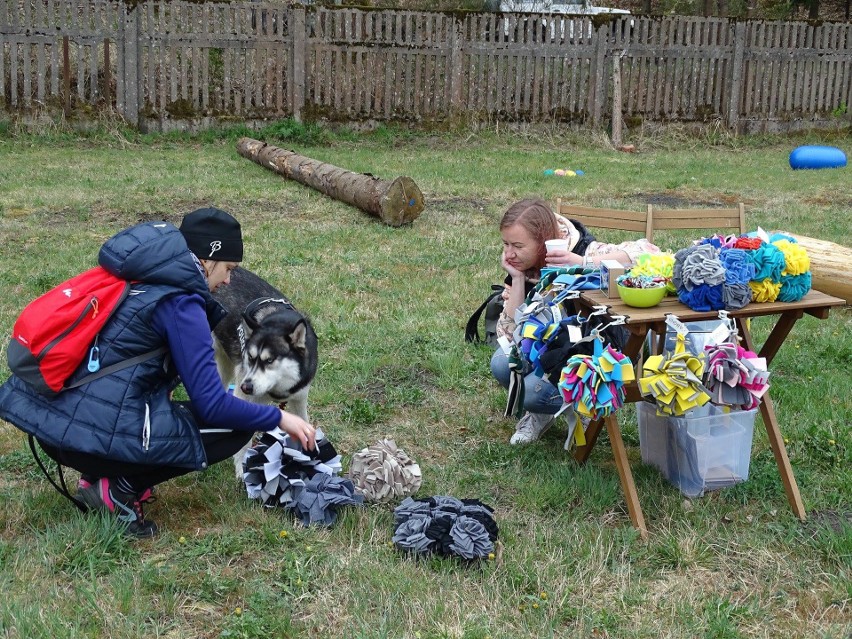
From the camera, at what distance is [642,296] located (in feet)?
12.0

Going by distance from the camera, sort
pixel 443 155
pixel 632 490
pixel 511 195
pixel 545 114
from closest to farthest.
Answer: pixel 632 490, pixel 511 195, pixel 443 155, pixel 545 114

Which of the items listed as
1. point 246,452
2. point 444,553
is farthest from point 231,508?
point 444,553

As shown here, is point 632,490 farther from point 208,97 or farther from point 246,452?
point 208,97

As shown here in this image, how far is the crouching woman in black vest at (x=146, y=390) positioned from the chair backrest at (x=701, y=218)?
10.9ft

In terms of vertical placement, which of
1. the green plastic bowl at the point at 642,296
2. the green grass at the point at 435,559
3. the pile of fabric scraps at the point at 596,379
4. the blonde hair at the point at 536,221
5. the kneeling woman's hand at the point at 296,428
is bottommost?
the green grass at the point at 435,559

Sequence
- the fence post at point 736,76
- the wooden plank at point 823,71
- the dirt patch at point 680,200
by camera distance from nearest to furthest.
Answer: the dirt patch at point 680,200
the fence post at point 736,76
the wooden plank at point 823,71

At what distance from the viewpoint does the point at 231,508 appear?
3.88 m

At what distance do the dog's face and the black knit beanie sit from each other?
777 millimetres

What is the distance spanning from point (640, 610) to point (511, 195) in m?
8.81

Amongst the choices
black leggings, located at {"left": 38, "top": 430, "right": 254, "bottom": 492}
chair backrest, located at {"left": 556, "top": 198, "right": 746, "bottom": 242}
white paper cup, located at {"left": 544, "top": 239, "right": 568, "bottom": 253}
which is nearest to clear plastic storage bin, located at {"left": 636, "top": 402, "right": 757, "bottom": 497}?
white paper cup, located at {"left": 544, "top": 239, "right": 568, "bottom": 253}

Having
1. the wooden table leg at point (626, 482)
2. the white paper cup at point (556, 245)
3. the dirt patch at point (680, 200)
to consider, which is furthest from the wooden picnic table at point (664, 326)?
the dirt patch at point (680, 200)

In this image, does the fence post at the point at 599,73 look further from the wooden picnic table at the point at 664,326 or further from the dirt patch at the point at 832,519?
the dirt patch at the point at 832,519

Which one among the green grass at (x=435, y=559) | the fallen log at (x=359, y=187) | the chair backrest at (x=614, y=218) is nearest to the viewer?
the green grass at (x=435, y=559)

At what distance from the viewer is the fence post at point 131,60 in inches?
579
